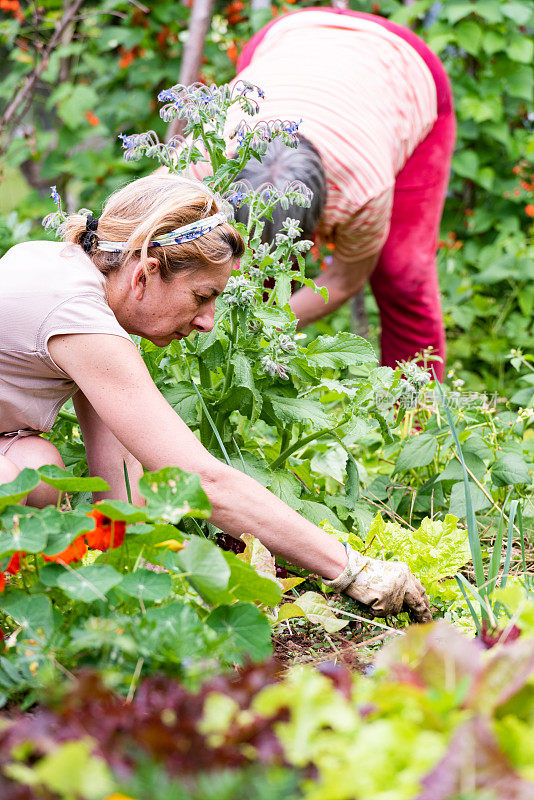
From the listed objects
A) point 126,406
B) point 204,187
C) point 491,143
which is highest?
point 204,187

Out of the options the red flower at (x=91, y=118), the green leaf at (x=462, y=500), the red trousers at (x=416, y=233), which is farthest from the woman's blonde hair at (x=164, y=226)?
the red flower at (x=91, y=118)

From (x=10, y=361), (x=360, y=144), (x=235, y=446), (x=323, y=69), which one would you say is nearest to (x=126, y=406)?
(x=10, y=361)

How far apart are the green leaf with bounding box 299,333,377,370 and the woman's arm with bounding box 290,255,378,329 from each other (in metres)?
0.99

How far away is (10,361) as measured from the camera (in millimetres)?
1706

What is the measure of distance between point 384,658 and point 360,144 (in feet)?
6.13

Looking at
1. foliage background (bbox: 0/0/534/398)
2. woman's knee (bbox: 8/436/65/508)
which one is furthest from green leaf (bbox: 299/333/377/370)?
foliage background (bbox: 0/0/534/398)

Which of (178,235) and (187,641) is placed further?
(178,235)

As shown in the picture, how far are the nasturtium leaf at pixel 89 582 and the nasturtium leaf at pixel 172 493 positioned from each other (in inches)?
4.9

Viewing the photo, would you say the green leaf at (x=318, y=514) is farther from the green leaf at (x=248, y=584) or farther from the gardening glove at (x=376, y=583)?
the green leaf at (x=248, y=584)

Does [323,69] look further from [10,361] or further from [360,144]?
[10,361]

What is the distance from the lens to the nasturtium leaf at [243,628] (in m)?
1.22

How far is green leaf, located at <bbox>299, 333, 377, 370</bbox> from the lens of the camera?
1.85 m

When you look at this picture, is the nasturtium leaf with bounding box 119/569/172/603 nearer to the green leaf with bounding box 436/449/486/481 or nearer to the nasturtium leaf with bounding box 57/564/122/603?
the nasturtium leaf with bounding box 57/564/122/603

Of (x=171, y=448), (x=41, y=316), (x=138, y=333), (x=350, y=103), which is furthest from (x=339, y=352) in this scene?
(x=350, y=103)
